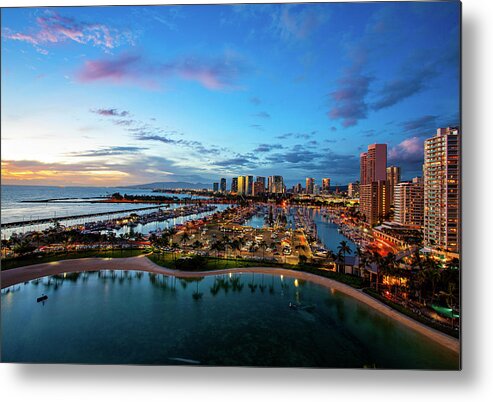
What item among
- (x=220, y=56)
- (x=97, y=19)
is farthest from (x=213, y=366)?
(x=97, y=19)

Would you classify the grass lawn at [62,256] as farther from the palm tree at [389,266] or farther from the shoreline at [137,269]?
the palm tree at [389,266]

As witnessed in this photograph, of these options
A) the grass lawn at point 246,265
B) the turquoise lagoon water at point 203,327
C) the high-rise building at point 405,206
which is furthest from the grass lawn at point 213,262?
the high-rise building at point 405,206

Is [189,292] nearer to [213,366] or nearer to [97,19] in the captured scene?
[213,366]

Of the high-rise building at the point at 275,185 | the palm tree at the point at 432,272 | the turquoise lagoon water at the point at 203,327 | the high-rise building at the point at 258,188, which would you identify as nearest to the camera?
the turquoise lagoon water at the point at 203,327

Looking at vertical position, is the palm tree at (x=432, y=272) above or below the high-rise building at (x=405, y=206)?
below

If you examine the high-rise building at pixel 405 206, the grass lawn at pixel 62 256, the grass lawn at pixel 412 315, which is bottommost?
the grass lawn at pixel 412 315

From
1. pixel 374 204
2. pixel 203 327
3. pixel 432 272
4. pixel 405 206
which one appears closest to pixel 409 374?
pixel 432 272
